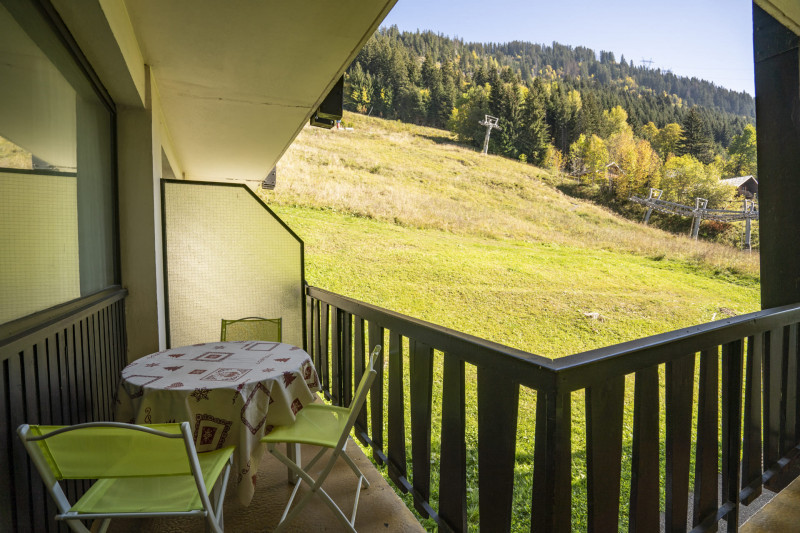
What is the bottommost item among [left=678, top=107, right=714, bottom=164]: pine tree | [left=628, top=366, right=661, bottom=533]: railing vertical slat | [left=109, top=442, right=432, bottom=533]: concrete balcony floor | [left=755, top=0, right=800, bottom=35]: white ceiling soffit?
[left=109, top=442, right=432, bottom=533]: concrete balcony floor

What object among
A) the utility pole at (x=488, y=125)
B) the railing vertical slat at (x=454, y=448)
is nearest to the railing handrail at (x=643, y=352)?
the railing vertical slat at (x=454, y=448)

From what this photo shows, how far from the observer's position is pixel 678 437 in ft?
4.45

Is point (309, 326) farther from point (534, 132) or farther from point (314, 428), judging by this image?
point (534, 132)

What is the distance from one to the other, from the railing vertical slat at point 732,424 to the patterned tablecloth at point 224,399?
64.8 inches

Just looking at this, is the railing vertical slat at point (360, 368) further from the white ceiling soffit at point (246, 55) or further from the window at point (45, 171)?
the white ceiling soffit at point (246, 55)

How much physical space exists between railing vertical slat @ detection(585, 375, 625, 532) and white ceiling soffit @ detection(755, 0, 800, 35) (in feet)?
7.31

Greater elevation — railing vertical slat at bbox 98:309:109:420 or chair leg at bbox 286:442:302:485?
railing vertical slat at bbox 98:309:109:420

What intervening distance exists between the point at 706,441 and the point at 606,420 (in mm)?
744

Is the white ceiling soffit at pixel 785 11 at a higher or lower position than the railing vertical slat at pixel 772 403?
higher

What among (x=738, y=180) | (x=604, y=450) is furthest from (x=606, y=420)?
(x=738, y=180)

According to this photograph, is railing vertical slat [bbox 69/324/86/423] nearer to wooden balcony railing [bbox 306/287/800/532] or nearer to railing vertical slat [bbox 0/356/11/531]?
railing vertical slat [bbox 0/356/11/531]

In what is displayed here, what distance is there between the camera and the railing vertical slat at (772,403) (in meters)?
1.95

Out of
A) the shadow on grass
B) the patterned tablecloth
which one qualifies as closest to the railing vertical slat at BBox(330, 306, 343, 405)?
the patterned tablecloth

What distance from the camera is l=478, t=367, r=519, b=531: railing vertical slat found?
1.15 meters
